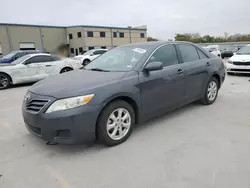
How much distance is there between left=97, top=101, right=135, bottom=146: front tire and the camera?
9.45ft

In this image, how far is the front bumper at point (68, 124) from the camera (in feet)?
8.67

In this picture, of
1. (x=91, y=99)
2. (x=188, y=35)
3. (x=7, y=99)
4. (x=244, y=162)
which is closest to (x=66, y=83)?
(x=91, y=99)

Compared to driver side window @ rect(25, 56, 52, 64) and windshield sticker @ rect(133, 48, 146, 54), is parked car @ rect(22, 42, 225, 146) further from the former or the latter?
driver side window @ rect(25, 56, 52, 64)

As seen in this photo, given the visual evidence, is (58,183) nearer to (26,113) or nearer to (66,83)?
(26,113)

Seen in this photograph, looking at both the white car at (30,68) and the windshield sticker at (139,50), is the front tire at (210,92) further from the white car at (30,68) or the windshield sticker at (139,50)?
the white car at (30,68)

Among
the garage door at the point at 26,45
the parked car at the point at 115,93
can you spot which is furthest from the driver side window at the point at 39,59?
the garage door at the point at 26,45

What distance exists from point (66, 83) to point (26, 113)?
0.68 m

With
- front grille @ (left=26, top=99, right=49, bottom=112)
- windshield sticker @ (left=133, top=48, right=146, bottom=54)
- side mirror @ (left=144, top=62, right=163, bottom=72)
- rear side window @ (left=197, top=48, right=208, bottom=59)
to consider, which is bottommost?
front grille @ (left=26, top=99, right=49, bottom=112)

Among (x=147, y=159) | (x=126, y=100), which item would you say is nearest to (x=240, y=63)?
(x=126, y=100)

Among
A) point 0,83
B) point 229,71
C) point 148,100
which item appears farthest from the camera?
point 229,71

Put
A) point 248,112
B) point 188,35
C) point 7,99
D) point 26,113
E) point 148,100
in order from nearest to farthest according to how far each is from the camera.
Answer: point 26,113
point 148,100
point 248,112
point 7,99
point 188,35

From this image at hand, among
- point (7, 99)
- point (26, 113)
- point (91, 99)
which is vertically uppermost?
point (91, 99)

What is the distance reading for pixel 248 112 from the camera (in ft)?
→ 14.1

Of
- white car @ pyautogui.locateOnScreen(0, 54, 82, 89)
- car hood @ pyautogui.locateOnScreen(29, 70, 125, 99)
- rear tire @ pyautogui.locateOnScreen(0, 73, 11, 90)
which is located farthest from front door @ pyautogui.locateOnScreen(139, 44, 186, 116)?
rear tire @ pyautogui.locateOnScreen(0, 73, 11, 90)
